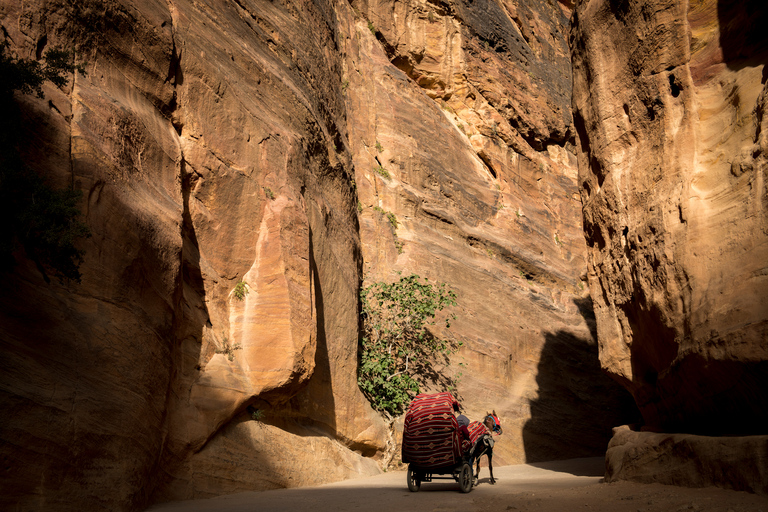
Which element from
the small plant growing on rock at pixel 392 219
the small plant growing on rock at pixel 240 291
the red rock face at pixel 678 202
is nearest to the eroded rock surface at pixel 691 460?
the red rock face at pixel 678 202

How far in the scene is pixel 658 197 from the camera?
9.21 m

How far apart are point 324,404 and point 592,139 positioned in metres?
7.81

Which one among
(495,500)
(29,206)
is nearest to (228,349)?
(29,206)

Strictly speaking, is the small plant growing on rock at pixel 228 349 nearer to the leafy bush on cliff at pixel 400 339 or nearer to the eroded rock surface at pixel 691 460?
the leafy bush on cliff at pixel 400 339

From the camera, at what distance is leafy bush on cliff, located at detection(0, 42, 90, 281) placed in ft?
18.8

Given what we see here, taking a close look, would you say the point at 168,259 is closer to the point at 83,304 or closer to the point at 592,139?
the point at 83,304

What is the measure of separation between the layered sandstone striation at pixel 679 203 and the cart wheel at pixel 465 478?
239cm

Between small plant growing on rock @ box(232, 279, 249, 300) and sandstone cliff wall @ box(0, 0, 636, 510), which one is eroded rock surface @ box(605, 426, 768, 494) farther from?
small plant growing on rock @ box(232, 279, 249, 300)

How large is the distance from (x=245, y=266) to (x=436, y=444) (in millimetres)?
4598

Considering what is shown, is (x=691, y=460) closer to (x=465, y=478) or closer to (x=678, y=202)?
(x=465, y=478)

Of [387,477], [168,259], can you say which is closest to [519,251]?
[387,477]

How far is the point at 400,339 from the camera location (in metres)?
15.7

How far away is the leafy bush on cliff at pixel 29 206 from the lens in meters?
5.74

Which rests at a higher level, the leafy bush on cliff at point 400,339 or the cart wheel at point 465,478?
the leafy bush on cliff at point 400,339
